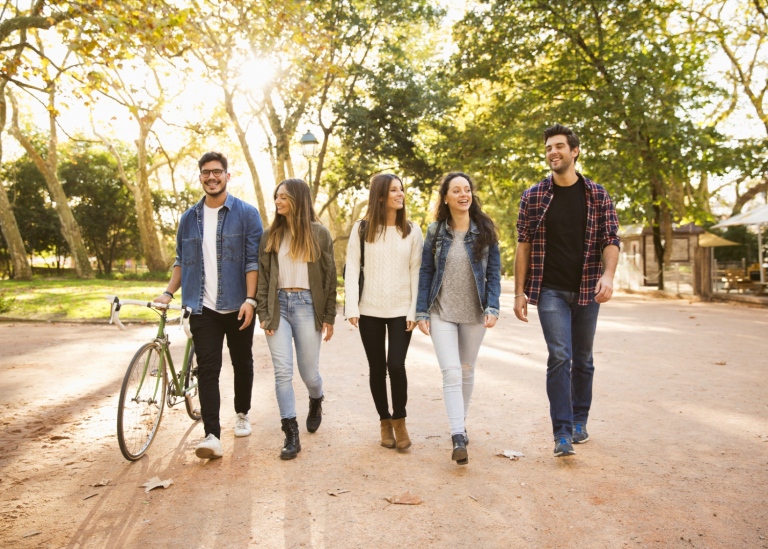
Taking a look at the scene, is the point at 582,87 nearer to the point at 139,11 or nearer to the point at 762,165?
the point at 762,165

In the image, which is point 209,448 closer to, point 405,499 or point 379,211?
point 405,499

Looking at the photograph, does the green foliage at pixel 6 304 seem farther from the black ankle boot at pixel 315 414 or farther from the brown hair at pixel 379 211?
the brown hair at pixel 379 211

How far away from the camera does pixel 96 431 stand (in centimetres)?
559

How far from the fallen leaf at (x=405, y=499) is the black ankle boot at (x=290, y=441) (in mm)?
1071

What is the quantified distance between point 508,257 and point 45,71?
50.1 meters

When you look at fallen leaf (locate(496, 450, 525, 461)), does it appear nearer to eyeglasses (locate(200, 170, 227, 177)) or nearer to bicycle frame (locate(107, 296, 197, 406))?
bicycle frame (locate(107, 296, 197, 406))

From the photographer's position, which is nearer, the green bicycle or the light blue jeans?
the green bicycle

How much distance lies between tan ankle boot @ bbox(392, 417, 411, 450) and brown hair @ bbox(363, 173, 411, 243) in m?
1.32

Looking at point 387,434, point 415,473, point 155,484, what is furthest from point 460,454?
point 155,484

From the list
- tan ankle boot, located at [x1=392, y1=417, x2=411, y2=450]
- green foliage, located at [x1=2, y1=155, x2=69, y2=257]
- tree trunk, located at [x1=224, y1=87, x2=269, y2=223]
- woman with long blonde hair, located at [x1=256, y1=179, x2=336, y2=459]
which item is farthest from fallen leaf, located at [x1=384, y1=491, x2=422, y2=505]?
green foliage, located at [x1=2, y1=155, x2=69, y2=257]

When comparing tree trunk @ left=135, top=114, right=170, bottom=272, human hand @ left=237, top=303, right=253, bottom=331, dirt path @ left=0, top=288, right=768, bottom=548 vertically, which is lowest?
dirt path @ left=0, top=288, right=768, bottom=548

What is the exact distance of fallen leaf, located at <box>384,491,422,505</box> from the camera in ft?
12.5

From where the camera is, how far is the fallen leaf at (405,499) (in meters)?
3.81

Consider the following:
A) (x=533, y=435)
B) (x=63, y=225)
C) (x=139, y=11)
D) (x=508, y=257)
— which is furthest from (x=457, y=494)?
(x=508, y=257)
